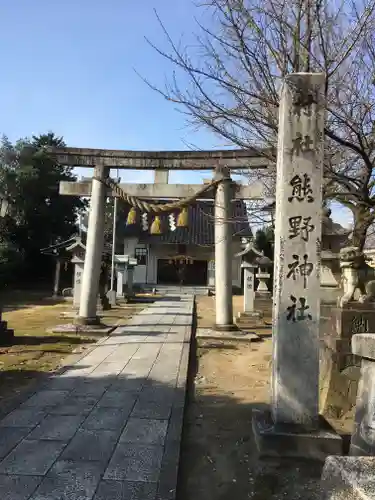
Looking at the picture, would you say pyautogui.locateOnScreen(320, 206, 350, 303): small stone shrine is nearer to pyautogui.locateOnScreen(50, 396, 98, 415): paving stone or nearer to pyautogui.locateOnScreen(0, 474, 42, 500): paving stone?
pyautogui.locateOnScreen(50, 396, 98, 415): paving stone

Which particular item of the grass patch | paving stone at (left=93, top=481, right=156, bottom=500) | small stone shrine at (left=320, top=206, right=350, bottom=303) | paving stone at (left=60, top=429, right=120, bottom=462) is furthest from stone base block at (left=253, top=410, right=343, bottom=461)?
small stone shrine at (left=320, top=206, right=350, bottom=303)

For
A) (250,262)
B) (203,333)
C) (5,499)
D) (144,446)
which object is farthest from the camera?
(250,262)

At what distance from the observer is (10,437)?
13.3ft

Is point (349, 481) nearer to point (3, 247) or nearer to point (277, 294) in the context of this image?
point (277, 294)

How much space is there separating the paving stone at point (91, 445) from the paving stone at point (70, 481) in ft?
0.38

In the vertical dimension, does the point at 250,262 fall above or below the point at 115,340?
above

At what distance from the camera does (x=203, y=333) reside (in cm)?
1148

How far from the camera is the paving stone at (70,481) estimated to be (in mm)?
3005

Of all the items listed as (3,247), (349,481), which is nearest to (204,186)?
(349,481)

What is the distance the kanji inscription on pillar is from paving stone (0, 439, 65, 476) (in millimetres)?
2142

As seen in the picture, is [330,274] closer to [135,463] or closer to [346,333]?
[346,333]

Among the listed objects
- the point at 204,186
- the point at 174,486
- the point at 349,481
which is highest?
the point at 204,186

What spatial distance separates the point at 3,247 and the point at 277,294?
25.4 meters

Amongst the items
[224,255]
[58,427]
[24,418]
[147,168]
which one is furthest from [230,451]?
[147,168]
